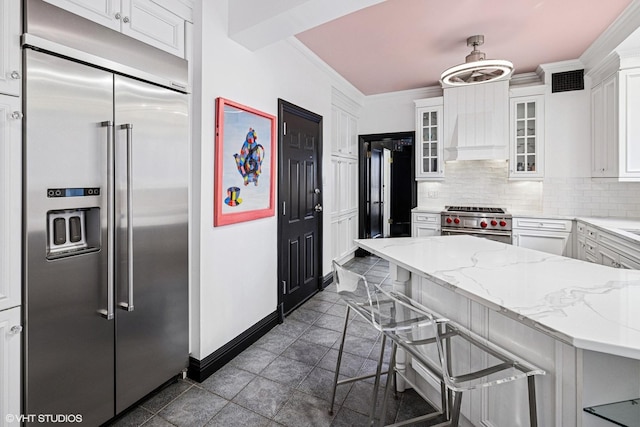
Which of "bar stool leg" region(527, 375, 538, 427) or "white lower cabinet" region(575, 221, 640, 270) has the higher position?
"white lower cabinet" region(575, 221, 640, 270)

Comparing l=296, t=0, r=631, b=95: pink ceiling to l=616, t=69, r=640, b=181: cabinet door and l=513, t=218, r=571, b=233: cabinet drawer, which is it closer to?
l=616, t=69, r=640, b=181: cabinet door

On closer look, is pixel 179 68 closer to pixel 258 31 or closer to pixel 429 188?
pixel 258 31

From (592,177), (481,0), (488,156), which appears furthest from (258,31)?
(592,177)

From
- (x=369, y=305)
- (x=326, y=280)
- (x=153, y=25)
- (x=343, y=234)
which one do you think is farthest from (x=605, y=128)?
(x=153, y=25)

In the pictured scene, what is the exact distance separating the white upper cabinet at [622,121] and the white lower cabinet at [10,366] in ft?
15.8

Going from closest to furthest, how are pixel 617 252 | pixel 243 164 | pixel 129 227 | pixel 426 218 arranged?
pixel 129 227 < pixel 243 164 < pixel 617 252 < pixel 426 218

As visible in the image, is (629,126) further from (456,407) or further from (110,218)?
(110,218)

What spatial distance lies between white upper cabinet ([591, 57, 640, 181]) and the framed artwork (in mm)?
3442

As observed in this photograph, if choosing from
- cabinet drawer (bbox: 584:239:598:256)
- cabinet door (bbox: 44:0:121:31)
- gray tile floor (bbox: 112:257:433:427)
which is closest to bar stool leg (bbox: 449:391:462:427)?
gray tile floor (bbox: 112:257:433:427)

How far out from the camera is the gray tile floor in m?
1.87

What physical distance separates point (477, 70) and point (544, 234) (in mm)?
2364

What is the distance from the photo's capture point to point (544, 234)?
13.4 ft

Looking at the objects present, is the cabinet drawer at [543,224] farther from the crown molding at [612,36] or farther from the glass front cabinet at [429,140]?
the crown molding at [612,36]

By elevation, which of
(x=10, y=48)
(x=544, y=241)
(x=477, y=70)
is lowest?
(x=544, y=241)
